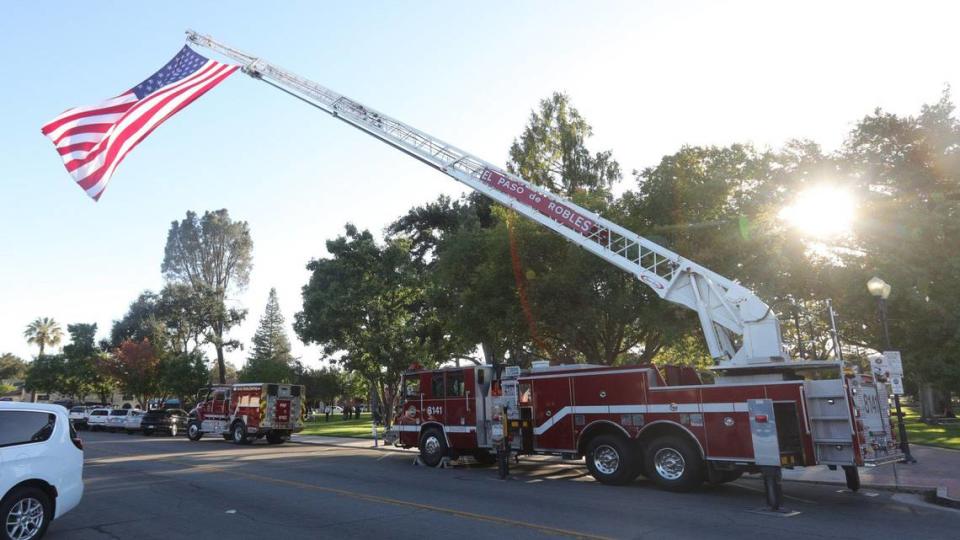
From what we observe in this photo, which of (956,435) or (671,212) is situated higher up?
(671,212)

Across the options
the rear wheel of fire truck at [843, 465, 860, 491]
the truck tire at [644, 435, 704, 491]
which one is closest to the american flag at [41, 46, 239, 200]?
the truck tire at [644, 435, 704, 491]

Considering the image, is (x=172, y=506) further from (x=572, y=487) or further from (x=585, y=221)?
(x=585, y=221)

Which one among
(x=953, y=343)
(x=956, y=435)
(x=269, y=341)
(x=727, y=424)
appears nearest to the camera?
(x=727, y=424)

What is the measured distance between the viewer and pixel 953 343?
20984 mm

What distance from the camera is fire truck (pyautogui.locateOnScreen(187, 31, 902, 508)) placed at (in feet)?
35.3

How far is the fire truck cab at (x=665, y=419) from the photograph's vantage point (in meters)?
10.7

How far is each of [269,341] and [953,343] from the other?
8199cm

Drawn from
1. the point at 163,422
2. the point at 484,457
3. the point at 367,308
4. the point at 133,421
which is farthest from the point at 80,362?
the point at 484,457

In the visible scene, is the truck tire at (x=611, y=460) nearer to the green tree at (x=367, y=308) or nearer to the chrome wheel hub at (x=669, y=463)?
the chrome wheel hub at (x=669, y=463)

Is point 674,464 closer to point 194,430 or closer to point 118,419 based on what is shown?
point 194,430

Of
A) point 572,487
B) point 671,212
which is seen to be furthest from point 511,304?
point 572,487

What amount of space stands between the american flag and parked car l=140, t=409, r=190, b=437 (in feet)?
77.2

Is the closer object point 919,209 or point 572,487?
point 572,487

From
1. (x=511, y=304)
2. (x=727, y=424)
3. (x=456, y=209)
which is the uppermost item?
(x=456, y=209)
